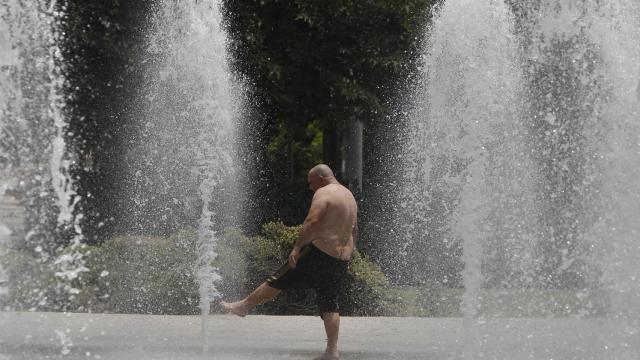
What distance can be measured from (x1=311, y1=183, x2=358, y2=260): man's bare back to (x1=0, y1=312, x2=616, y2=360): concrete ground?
0.88 meters

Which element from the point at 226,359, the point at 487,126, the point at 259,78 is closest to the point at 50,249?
the point at 226,359

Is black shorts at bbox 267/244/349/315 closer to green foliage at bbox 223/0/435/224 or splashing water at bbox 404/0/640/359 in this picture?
splashing water at bbox 404/0/640/359

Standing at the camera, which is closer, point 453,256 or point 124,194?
point 453,256

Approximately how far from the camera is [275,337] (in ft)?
30.6

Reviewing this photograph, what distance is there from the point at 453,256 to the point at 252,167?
16.7 ft

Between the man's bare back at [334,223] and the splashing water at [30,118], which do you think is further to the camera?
the splashing water at [30,118]

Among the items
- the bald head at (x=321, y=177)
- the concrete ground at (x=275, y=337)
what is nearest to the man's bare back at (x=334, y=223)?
the bald head at (x=321, y=177)

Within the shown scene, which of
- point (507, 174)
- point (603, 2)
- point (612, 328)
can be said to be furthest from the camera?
point (507, 174)

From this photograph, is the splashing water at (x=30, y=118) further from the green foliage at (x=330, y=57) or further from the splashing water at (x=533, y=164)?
the green foliage at (x=330, y=57)

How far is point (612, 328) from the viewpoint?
780 centimetres

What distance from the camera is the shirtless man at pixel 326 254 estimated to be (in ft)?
26.2

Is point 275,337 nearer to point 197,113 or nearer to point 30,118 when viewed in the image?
point 30,118

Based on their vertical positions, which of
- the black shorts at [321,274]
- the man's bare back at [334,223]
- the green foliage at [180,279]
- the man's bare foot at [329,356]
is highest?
the man's bare back at [334,223]

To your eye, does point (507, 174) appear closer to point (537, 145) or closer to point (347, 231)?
point (537, 145)
